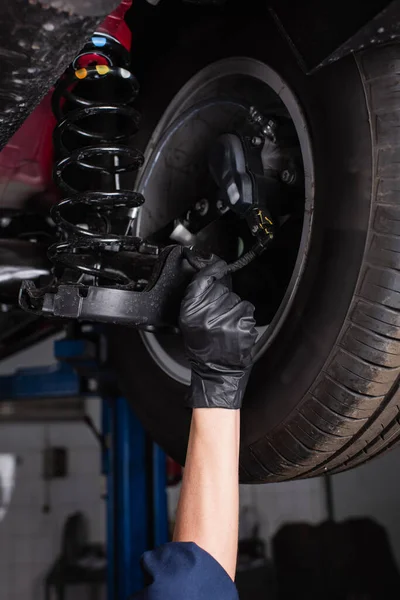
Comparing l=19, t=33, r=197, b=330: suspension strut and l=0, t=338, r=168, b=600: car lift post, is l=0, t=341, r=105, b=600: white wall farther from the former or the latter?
l=19, t=33, r=197, b=330: suspension strut

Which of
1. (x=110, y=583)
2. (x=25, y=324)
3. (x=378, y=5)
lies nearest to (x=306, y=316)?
(x=378, y=5)

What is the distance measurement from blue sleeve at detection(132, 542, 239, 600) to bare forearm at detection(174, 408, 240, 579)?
0.03m

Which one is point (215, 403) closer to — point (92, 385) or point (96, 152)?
point (96, 152)

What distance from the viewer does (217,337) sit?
0.79 meters

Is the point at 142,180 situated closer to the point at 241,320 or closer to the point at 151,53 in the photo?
the point at 151,53

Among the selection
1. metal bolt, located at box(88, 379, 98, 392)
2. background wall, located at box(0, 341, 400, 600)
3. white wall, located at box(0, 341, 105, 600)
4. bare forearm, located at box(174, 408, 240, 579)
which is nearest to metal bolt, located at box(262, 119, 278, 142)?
bare forearm, located at box(174, 408, 240, 579)

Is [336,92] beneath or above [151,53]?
beneath

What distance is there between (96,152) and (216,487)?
1.64ft

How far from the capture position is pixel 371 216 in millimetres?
675

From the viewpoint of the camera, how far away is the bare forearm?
817 millimetres

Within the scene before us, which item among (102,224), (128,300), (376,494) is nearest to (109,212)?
(102,224)

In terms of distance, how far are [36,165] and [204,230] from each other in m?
0.42

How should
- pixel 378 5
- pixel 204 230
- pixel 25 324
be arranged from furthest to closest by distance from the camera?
pixel 25 324, pixel 204 230, pixel 378 5

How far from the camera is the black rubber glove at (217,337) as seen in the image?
788 millimetres
